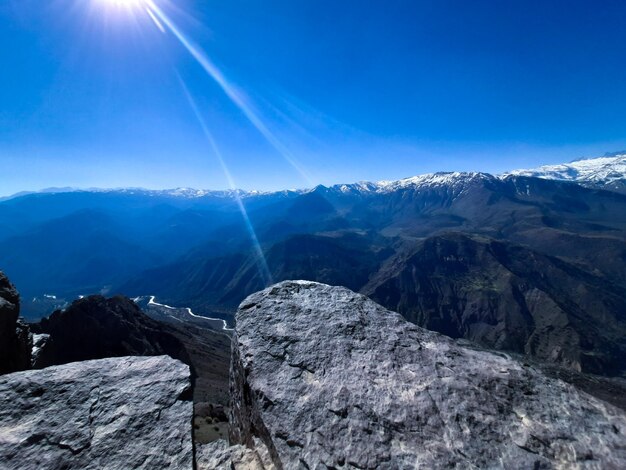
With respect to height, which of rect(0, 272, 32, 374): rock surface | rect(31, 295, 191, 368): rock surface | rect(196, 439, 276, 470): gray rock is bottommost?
rect(31, 295, 191, 368): rock surface

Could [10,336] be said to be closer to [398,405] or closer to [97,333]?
[398,405]

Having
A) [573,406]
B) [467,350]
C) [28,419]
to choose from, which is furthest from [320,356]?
[28,419]

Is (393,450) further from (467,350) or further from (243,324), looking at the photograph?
(243,324)

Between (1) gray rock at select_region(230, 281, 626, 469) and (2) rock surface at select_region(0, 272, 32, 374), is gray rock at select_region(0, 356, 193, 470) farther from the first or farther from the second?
(2) rock surface at select_region(0, 272, 32, 374)

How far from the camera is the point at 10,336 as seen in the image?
11.1 m

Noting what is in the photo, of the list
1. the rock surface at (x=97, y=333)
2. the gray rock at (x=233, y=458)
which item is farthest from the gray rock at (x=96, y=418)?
the rock surface at (x=97, y=333)

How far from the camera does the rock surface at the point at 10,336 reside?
10586 mm

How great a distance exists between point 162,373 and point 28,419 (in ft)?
7.97

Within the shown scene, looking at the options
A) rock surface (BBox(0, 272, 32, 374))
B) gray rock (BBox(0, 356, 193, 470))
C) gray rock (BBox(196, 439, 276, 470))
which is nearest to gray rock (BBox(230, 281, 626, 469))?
gray rock (BBox(196, 439, 276, 470))

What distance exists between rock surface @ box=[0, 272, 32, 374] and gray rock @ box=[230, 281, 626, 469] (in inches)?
315

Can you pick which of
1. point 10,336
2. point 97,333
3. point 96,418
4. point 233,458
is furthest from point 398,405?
point 97,333

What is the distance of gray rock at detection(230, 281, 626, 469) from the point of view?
215 inches

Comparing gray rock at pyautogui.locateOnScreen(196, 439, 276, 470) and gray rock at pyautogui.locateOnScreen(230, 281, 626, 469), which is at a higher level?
gray rock at pyautogui.locateOnScreen(230, 281, 626, 469)

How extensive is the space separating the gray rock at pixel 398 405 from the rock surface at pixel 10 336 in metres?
8.00
